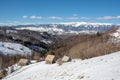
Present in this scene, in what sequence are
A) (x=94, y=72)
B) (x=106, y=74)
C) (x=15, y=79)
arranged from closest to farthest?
(x=106, y=74), (x=94, y=72), (x=15, y=79)

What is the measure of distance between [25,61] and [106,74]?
82.4ft

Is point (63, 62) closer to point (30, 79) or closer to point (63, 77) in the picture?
point (30, 79)

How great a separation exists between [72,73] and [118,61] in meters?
3.91

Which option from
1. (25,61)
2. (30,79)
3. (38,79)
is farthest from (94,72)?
(25,61)

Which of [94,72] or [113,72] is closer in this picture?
[113,72]

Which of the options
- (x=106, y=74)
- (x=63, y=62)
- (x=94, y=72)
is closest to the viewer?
(x=106, y=74)

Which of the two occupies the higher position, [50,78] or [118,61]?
[118,61]

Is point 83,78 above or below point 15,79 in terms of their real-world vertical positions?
Result: above

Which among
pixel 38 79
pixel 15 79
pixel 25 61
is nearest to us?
pixel 38 79

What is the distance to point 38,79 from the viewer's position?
23.6m


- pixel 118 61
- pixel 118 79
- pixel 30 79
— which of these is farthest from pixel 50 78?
Result: pixel 118 79

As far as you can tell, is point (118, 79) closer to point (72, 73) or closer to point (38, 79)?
point (72, 73)

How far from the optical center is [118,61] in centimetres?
2072

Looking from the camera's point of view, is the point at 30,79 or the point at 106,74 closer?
the point at 106,74
